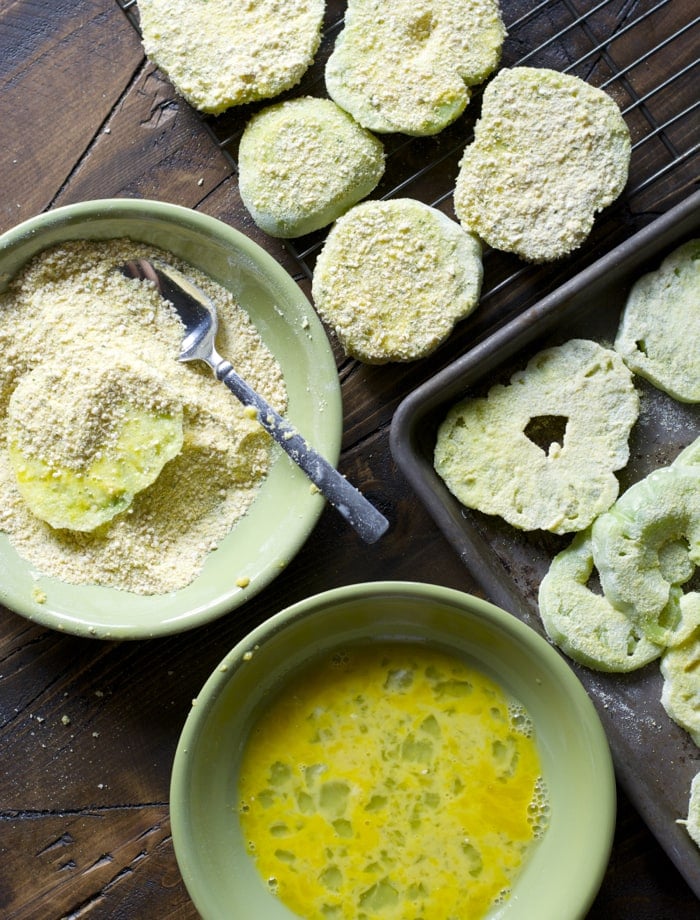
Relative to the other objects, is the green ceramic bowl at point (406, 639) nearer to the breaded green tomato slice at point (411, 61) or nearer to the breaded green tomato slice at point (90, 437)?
the breaded green tomato slice at point (90, 437)

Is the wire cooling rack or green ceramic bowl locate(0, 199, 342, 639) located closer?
green ceramic bowl locate(0, 199, 342, 639)

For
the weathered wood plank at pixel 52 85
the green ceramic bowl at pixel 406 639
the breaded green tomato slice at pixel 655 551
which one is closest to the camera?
the green ceramic bowl at pixel 406 639

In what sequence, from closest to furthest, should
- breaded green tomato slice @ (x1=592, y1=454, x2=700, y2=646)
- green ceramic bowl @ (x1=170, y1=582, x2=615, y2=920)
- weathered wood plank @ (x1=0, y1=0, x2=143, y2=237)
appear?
green ceramic bowl @ (x1=170, y1=582, x2=615, y2=920) → breaded green tomato slice @ (x1=592, y1=454, x2=700, y2=646) → weathered wood plank @ (x1=0, y1=0, x2=143, y2=237)

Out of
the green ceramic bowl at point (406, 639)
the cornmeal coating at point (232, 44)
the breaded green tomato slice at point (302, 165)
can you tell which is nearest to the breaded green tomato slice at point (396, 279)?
the breaded green tomato slice at point (302, 165)

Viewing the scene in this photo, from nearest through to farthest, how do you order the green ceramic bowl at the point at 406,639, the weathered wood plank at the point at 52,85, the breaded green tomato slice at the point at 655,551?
the green ceramic bowl at the point at 406,639 < the breaded green tomato slice at the point at 655,551 < the weathered wood plank at the point at 52,85

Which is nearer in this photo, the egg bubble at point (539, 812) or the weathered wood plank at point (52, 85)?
the egg bubble at point (539, 812)

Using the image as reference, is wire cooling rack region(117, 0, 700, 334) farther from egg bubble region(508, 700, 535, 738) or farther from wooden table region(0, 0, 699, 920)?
egg bubble region(508, 700, 535, 738)

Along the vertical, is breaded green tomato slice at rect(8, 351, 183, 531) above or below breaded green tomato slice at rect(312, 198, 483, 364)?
above

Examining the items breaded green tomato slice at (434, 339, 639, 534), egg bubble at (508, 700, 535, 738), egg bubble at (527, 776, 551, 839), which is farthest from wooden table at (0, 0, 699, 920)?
egg bubble at (527, 776, 551, 839)
